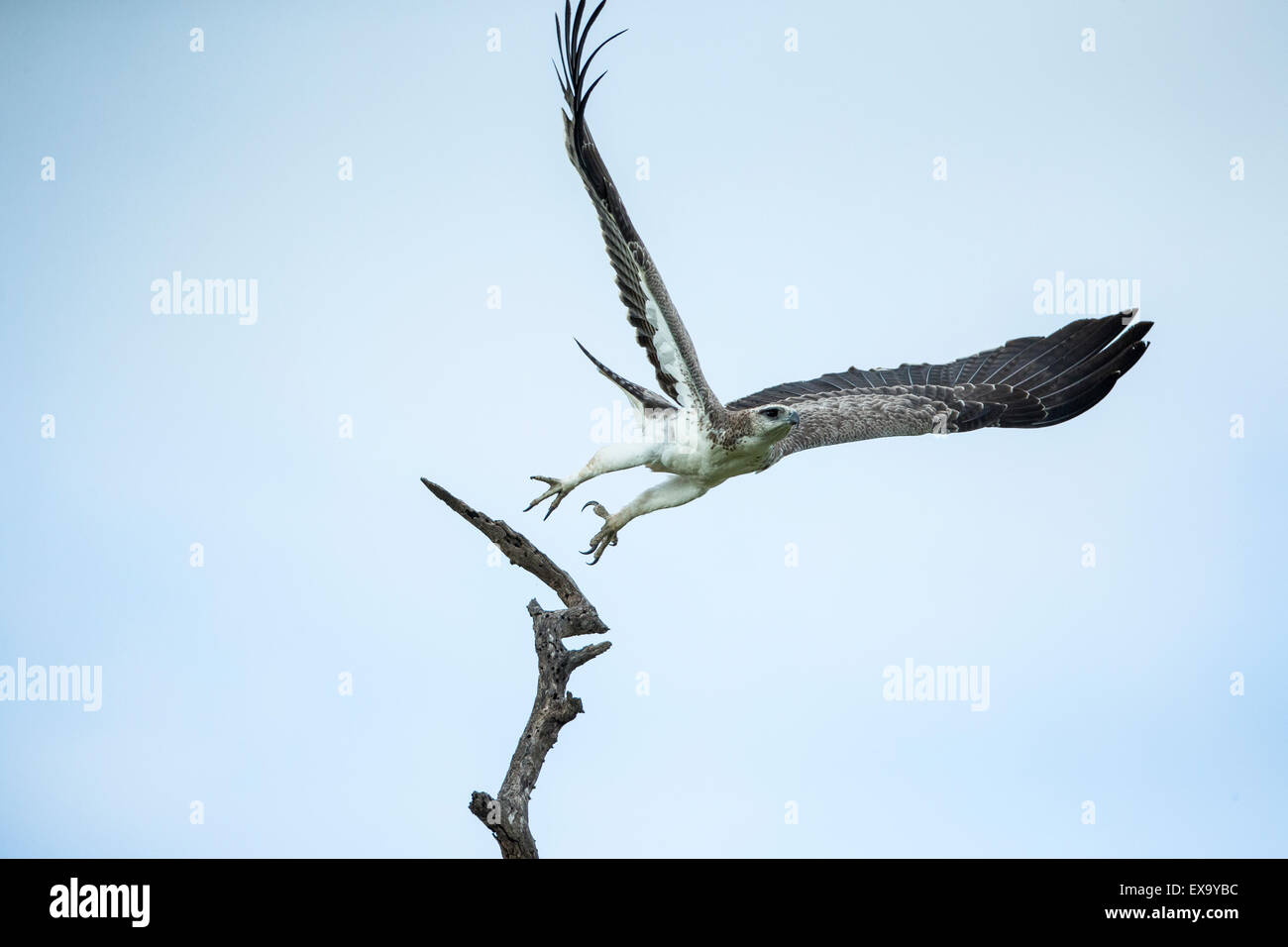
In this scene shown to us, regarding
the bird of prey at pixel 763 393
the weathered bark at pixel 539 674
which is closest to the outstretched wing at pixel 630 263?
the bird of prey at pixel 763 393

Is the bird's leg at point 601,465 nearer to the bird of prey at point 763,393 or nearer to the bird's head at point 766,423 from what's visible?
the bird of prey at point 763,393

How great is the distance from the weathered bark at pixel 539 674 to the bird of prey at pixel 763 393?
1.64 ft

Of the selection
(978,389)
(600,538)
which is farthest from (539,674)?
(978,389)

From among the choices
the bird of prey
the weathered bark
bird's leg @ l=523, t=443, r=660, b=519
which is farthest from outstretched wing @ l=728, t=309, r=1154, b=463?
the weathered bark

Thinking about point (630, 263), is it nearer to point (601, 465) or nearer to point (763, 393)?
point (601, 465)

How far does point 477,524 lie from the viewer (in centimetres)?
1140

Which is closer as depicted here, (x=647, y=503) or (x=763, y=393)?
(x=647, y=503)

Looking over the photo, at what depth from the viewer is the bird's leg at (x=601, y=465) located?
11945mm

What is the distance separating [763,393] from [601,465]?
361 centimetres

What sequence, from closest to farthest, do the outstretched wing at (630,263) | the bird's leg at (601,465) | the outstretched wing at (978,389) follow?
the outstretched wing at (630,263), the bird's leg at (601,465), the outstretched wing at (978,389)

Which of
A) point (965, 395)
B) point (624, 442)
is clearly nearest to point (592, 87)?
point (624, 442)

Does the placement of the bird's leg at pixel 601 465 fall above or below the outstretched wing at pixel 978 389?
below

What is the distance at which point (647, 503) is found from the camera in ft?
41.5
